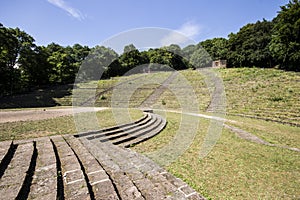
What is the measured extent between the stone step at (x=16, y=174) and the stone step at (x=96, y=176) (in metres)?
0.95

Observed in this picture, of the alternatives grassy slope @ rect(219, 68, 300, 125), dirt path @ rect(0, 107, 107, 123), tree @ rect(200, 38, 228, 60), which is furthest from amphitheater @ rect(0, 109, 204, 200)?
tree @ rect(200, 38, 228, 60)

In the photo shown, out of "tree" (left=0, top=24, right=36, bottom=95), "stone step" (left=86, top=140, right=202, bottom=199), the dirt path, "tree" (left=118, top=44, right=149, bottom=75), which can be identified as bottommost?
"stone step" (left=86, top=140, right=202, bottom=199)

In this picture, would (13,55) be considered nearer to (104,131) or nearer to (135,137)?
(104,131)

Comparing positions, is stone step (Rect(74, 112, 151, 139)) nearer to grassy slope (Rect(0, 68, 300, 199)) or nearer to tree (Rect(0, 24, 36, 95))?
grassy slope (Rect(0, 68, 300, 199))

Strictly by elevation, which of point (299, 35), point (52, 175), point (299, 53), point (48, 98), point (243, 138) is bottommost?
point (243, 138)

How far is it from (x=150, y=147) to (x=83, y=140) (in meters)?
2.01

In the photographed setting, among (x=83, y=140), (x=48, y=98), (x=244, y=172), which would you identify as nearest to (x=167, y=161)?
(x=244, y=172)

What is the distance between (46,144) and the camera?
4.11 m

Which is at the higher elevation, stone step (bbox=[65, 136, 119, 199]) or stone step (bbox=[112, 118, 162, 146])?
stone step (bbox=[65, 136, 119, 199])

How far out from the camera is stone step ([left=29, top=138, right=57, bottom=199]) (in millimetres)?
2262

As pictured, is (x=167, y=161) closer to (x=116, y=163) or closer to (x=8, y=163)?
(x=116, y=163)

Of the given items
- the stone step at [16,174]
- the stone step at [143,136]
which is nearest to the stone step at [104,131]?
the stone step at [143,136]

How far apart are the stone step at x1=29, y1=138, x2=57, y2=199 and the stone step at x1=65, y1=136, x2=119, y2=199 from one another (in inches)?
21.3

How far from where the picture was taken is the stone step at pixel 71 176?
2.32m
